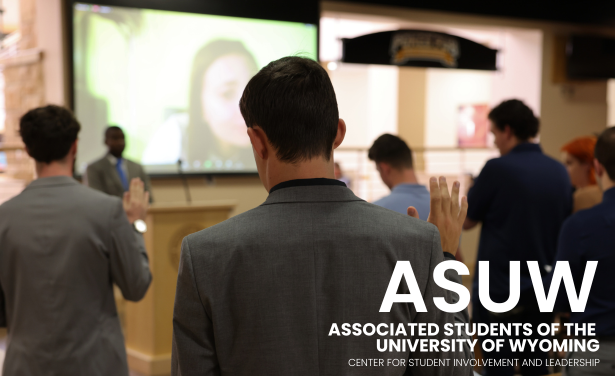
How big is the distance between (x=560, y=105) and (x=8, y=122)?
6.89m

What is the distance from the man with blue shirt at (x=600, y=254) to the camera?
1800mm

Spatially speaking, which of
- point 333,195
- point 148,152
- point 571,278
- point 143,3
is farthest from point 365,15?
point 333,195

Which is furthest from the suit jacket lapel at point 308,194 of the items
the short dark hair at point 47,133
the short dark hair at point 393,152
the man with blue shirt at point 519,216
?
the man with blue shirt at point 519,216

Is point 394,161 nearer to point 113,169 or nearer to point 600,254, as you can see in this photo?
point 600,254

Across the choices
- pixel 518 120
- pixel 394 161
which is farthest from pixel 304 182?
pixel 518 120

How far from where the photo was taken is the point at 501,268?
107 inches

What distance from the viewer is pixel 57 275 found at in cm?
176

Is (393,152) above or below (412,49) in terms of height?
below

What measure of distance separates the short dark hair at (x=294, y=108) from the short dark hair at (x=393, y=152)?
160 cm

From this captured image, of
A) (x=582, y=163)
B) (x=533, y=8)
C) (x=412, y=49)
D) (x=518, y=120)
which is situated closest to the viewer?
(x=518, y=120)

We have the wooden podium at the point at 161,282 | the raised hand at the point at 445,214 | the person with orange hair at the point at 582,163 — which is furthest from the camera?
the wooden podium at the point at 161,282

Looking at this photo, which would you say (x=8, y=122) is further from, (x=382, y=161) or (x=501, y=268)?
(x=501, y=268)

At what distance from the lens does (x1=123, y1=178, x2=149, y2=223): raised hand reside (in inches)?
76.5

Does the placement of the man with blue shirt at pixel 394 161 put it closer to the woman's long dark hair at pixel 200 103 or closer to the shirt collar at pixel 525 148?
the shirt collar at pixel 525 148
